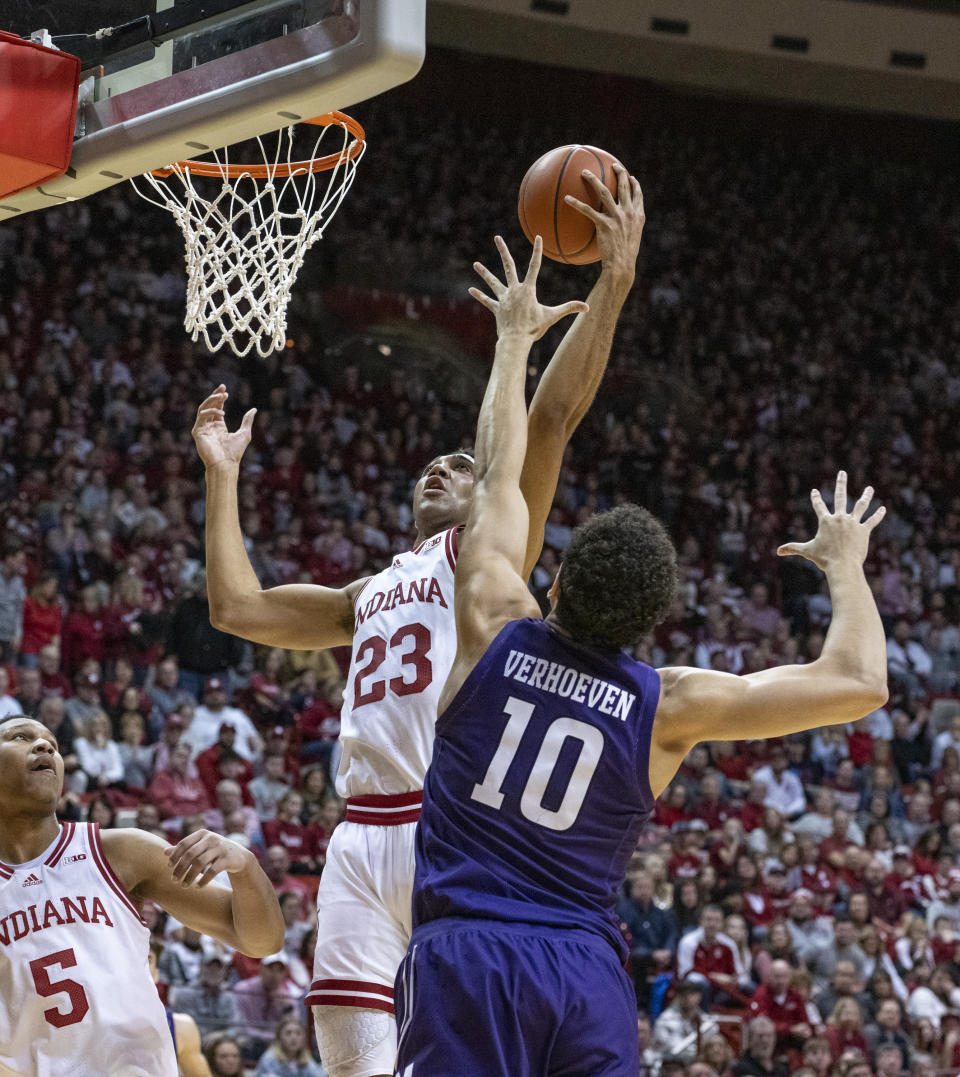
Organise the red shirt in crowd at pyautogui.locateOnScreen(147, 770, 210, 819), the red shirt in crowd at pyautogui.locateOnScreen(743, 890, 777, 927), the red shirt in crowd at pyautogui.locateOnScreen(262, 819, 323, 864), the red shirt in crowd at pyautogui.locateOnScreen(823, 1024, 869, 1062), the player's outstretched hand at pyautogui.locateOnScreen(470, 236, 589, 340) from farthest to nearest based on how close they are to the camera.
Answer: the red shirt in crowd at pyautogui.locateOnScreen(743, 890, 777, 927) → the red shirt in crowd at pyautogui.locateOnScreen(262, 819, 323, 864) → the red shirt in crowd at pyautogui.locateOnScreen(147, 770, 210, 819) → the red shirt in crowd at pyautogui.locateOnScreen(823, 1024, 869, 1062) → the player's outstretched hand at pyautogui.locateOnScreen(470, 236, 589, 340)

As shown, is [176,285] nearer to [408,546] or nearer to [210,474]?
[408,546]

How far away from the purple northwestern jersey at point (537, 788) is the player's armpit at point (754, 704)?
0.15 ft

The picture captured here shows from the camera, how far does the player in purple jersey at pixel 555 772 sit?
106 inches

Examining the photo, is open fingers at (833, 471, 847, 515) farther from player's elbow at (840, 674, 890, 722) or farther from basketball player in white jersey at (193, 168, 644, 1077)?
basketball player in white jersey at (193, 168, 644, 1077)

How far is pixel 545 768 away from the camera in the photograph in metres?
2.82

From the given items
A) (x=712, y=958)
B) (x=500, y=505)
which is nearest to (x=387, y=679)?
(x=500, y=505)

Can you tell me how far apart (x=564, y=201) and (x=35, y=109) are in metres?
1.46

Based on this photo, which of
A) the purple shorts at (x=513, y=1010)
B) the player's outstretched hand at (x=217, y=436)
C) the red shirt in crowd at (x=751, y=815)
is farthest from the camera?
the red shirt in crowd at (x=751, y=815)

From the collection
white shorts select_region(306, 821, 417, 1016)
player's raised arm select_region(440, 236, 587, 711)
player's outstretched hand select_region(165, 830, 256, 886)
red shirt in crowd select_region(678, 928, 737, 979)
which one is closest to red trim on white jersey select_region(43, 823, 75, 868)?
player's outstretched hand select_region(165, 830, 256, 886)

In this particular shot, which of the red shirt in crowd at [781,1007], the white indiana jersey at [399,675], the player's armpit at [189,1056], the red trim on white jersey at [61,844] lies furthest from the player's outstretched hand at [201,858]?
the red shirt in crowd at [781,1007]

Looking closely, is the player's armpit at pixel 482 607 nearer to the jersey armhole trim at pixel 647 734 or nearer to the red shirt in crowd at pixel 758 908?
the jersey armhole trim at pixel 647 734

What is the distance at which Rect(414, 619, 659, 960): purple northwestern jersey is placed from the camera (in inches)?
110

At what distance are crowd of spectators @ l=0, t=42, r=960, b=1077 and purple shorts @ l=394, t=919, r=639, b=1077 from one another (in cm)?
487

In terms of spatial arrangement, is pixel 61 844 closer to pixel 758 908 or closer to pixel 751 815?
pixel 758 908
